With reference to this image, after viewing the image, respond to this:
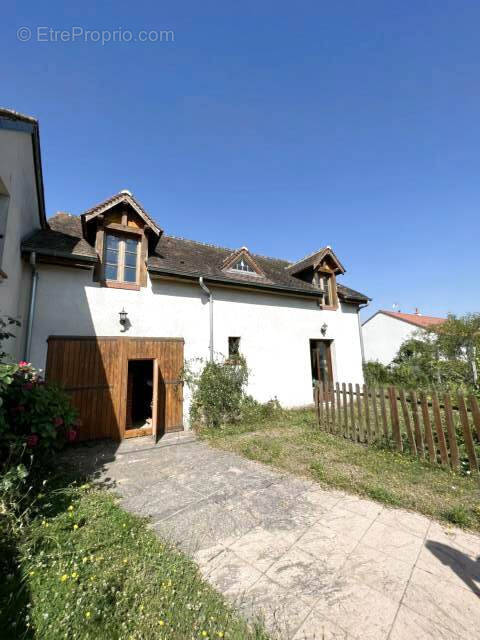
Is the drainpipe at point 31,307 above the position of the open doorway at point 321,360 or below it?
above

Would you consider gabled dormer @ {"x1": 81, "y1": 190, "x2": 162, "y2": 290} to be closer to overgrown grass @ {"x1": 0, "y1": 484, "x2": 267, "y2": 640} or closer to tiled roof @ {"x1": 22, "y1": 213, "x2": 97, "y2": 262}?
tiled roof @ {"x1": 22, "y1": 213, "x2": 97, "y2": 262}

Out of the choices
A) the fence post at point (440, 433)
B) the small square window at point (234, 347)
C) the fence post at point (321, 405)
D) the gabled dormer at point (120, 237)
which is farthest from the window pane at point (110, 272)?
the fence post at point (440, 433)

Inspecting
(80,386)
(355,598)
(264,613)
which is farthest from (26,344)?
(355,598)

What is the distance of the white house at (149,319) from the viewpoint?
713 cm

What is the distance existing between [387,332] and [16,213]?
91.7 feet

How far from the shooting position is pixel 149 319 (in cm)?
836

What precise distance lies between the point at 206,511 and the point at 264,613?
1766 millimetres

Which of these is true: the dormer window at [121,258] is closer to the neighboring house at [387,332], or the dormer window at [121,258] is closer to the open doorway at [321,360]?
the open doorway at [321,360]

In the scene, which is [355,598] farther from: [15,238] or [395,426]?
[15,238]

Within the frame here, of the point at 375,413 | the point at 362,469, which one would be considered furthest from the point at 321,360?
the point at 362,469

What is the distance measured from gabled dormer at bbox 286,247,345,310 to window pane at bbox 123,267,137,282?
8.06 m

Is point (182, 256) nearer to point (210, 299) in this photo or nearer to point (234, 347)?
point (210, 299)

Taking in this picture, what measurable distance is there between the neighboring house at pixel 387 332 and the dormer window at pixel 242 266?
54.1ft

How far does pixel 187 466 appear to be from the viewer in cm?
551
